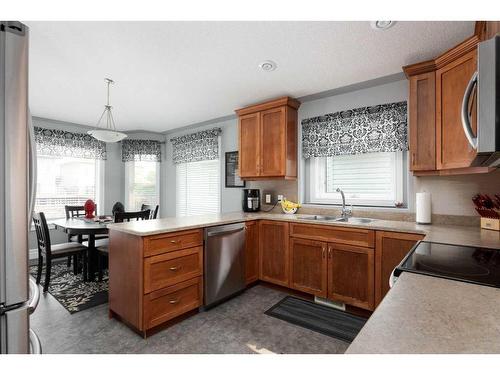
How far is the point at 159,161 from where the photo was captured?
526cm

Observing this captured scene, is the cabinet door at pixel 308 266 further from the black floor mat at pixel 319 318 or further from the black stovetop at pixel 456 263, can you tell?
the black stovetop at pixel 456 263

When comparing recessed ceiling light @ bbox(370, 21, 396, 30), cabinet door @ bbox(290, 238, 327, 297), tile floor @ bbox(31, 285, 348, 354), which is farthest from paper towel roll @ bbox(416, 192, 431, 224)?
recessed ceiling light @ bbox(370, 21, 396, 30)

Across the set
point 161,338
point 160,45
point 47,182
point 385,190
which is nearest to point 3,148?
point 160,45

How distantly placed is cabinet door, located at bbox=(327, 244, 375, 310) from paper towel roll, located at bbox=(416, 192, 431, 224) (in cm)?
63

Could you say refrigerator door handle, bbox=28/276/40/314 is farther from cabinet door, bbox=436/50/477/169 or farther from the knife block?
the knife block

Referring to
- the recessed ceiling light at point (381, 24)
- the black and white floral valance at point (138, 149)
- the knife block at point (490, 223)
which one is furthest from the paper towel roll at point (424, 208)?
the black and white floral valance at point (138, 149)

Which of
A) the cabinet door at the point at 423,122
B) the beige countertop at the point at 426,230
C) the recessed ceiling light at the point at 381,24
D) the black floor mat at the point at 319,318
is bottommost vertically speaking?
the black floor mat at the point at 319,318

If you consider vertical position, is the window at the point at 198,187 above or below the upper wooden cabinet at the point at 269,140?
below

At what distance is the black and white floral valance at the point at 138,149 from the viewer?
503 cm

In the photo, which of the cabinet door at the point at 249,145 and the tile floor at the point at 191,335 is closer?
the tile floor at the point at 191,335

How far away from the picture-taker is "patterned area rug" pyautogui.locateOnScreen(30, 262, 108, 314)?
2604mm

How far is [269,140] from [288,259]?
58.3 inches

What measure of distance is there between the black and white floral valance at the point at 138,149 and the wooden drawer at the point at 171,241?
330 centimetres
